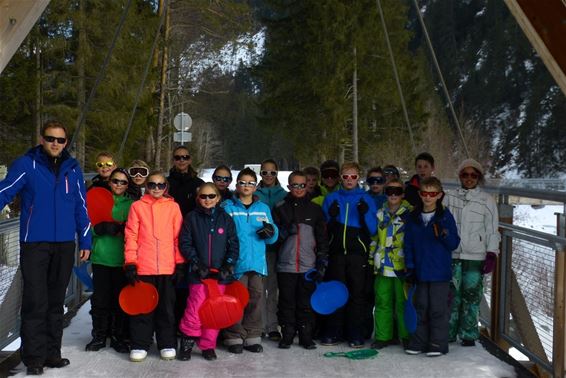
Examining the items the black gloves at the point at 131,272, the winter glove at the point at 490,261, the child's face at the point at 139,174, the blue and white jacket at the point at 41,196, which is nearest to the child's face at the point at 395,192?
the winter glove at the point at 490,261

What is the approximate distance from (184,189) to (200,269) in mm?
921

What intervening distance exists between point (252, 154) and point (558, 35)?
7191cm

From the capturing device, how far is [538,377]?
4480mm

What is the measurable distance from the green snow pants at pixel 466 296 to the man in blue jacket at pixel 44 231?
2.62 meters

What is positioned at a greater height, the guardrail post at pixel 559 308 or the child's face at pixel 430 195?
the child's face at pixel 430 195

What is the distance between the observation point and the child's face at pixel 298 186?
508 cm

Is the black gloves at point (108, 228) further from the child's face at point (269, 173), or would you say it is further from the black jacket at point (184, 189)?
the child's face at point (269, 173)

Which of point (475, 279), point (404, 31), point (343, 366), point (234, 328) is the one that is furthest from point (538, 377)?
point (404, 31)

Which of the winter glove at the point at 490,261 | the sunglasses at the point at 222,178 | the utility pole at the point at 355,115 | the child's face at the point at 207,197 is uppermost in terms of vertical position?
the utility pole at the point at 355,115

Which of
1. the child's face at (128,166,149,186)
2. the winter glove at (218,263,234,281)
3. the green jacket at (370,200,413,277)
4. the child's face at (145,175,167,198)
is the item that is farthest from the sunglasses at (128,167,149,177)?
the green jacket at (370,200,413,277)

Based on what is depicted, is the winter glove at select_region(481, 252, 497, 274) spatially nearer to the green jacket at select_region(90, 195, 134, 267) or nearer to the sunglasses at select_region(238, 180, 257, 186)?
the sunglasses at select_region(238, 180, 257, 186)

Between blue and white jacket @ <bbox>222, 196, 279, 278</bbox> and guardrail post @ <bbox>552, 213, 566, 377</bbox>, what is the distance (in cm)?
183

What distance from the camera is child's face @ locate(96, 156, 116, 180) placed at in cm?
519

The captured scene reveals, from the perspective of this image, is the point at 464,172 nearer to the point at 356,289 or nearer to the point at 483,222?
the point at 483,222
